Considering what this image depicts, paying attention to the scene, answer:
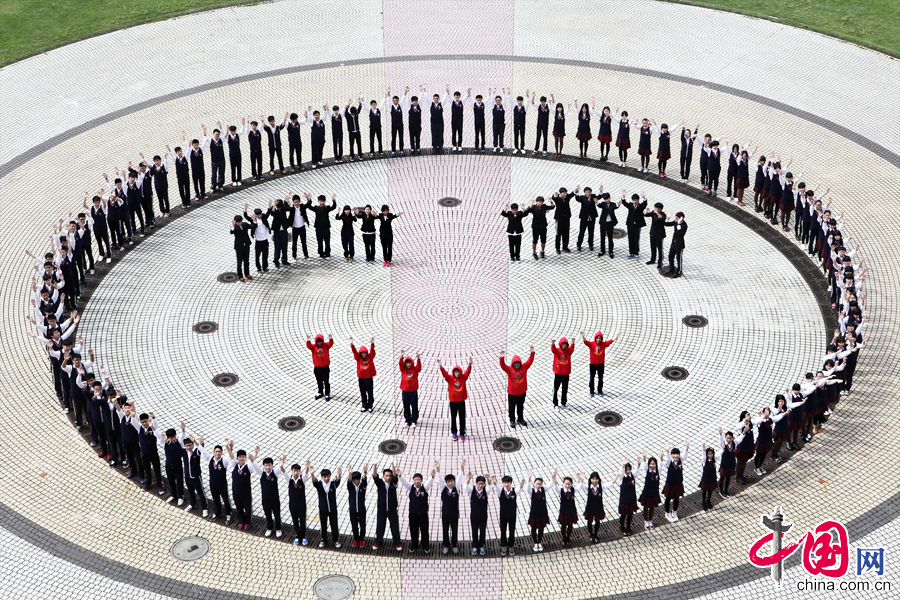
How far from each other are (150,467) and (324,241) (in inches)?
339

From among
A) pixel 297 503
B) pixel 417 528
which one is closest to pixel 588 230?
pixel 417 528

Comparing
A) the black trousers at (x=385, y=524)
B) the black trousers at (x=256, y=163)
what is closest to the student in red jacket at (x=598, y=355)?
the black trousers at (x=385, y=524)

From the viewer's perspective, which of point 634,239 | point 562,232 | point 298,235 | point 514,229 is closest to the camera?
point 514,229

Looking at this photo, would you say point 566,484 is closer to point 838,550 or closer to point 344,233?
point 838,550

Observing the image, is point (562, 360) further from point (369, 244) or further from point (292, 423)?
point (369, 244)

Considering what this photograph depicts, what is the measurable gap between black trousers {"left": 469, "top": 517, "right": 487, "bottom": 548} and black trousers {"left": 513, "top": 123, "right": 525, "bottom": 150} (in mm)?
15090

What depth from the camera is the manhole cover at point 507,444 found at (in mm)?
19734

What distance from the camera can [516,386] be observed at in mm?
19859

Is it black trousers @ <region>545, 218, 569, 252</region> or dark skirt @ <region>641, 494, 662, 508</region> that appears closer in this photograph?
dark skirt @ <region>641, 494, 662, 508</region>

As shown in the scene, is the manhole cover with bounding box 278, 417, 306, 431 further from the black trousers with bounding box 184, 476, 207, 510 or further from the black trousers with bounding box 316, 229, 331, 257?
the black trousers with bounding box 316, 229, 331, 257

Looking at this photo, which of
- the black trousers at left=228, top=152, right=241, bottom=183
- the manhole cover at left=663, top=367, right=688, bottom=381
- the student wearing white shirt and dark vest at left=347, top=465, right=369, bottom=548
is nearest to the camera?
the student wearing white shirt and dark vest at left=347, top=465, right=369, bottom=548

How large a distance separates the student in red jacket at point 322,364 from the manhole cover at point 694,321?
7.47 m

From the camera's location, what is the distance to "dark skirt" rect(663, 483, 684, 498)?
17.6 m

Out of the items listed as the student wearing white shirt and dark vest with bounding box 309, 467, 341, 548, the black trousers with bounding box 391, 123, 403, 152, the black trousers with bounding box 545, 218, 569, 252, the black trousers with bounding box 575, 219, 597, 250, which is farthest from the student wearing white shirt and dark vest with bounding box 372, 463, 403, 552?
the black trousers with bounding box 391, 123, 403, 152
